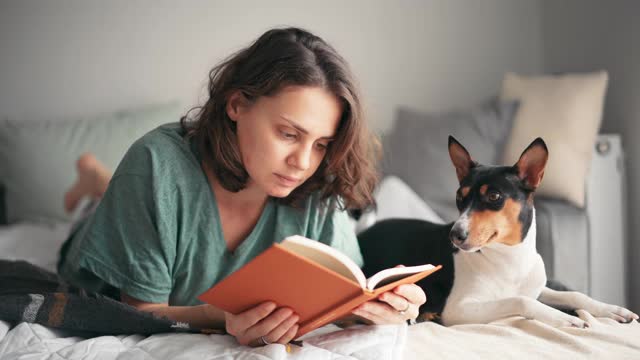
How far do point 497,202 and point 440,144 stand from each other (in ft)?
3.31

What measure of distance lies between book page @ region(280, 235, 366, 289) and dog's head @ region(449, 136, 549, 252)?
162 mm

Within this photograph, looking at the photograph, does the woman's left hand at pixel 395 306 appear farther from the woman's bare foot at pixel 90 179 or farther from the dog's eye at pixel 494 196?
the woman's bare foot at pixel 90 179

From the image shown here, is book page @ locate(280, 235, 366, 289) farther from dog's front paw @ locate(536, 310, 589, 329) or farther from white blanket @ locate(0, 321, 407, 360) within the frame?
dog's front paw @ locate(536, 310, 589, 329)

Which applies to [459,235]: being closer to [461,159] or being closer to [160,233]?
[461,159]

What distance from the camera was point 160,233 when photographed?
110 centimetres

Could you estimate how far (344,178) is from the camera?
1208 millimetres

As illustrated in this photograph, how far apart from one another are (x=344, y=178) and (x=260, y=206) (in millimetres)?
181

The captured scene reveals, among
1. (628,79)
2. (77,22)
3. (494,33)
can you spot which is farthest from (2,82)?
(628,79)

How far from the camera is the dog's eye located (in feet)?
2.81

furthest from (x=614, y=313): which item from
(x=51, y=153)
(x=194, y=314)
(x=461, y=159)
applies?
(x=51, y=153)

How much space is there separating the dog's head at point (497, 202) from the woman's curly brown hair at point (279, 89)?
29 cm

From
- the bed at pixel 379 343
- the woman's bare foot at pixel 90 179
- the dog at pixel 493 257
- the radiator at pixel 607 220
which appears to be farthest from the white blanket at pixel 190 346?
the woman's bare foot at pixel 90 179

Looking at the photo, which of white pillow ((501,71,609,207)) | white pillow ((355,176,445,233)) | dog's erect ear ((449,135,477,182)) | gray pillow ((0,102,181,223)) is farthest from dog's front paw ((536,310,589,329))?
gray pillow ((0,102,181,223))

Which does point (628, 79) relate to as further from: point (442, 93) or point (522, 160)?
point (522, 160)
